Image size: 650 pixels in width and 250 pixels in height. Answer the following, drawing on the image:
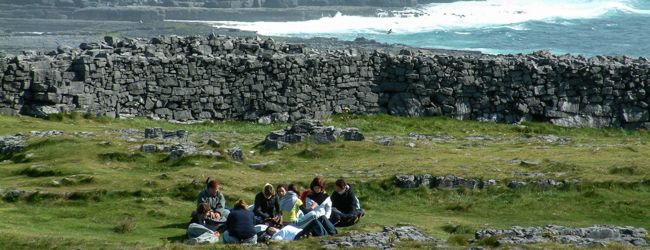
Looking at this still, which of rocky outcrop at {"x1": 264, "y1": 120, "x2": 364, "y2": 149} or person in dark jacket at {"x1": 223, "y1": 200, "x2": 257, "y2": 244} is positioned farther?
rocky outcrop at {"x1": 264, "y1": 120, "x2": 364, "y2": 149}

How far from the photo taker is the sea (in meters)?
83.4

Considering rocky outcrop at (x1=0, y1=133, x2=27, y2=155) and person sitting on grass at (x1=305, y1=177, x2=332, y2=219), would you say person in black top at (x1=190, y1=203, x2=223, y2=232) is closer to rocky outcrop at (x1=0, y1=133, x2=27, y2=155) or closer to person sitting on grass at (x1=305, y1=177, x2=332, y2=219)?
person sitting on grass at (x1=305, y1=177, x2=332, y2=219)

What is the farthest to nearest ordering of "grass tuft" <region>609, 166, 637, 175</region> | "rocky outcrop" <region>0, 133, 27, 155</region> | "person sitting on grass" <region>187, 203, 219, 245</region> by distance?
"rocky outcrop" <region>0, 133, 27, 155</region> < "grass tuft" <region>609, 166, 637, 175</region> < "person sitting on grass" <region>187, 203, 219, 245</region>

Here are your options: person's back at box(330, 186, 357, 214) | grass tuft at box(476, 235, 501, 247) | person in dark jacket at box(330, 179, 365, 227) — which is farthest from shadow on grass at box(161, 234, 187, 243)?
grass tuft at box(476, 235, 501, 247)

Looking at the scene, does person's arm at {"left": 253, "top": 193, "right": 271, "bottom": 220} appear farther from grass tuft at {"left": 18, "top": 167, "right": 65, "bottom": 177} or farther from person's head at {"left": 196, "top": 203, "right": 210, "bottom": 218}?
grass tuft at {"left": 18, "top": 167, "right": 65, "bottom": 177}

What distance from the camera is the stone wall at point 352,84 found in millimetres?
34938

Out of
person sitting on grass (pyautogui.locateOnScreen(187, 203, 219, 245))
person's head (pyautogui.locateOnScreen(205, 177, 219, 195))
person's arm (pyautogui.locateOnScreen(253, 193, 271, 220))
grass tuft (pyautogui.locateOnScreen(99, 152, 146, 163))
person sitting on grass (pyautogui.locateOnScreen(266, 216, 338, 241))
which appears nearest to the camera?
person sitting on grass (pyautogui.locateOnScreen(187, 203, 219, 245))

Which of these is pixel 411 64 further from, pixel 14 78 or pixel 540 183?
pixel 14 78

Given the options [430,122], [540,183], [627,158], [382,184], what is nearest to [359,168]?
[382,184]

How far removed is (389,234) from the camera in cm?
1430

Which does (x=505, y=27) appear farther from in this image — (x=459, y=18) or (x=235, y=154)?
(x=235, y=154)

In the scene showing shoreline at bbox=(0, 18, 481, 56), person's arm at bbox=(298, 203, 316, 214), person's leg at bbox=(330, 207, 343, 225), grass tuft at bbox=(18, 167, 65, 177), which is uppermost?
shoreline at bbox=(0, 18, 481, 56)

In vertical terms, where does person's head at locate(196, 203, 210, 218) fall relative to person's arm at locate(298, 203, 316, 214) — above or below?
above

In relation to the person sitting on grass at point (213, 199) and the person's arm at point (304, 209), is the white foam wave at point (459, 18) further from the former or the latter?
the person's arm at point (304, 209)
